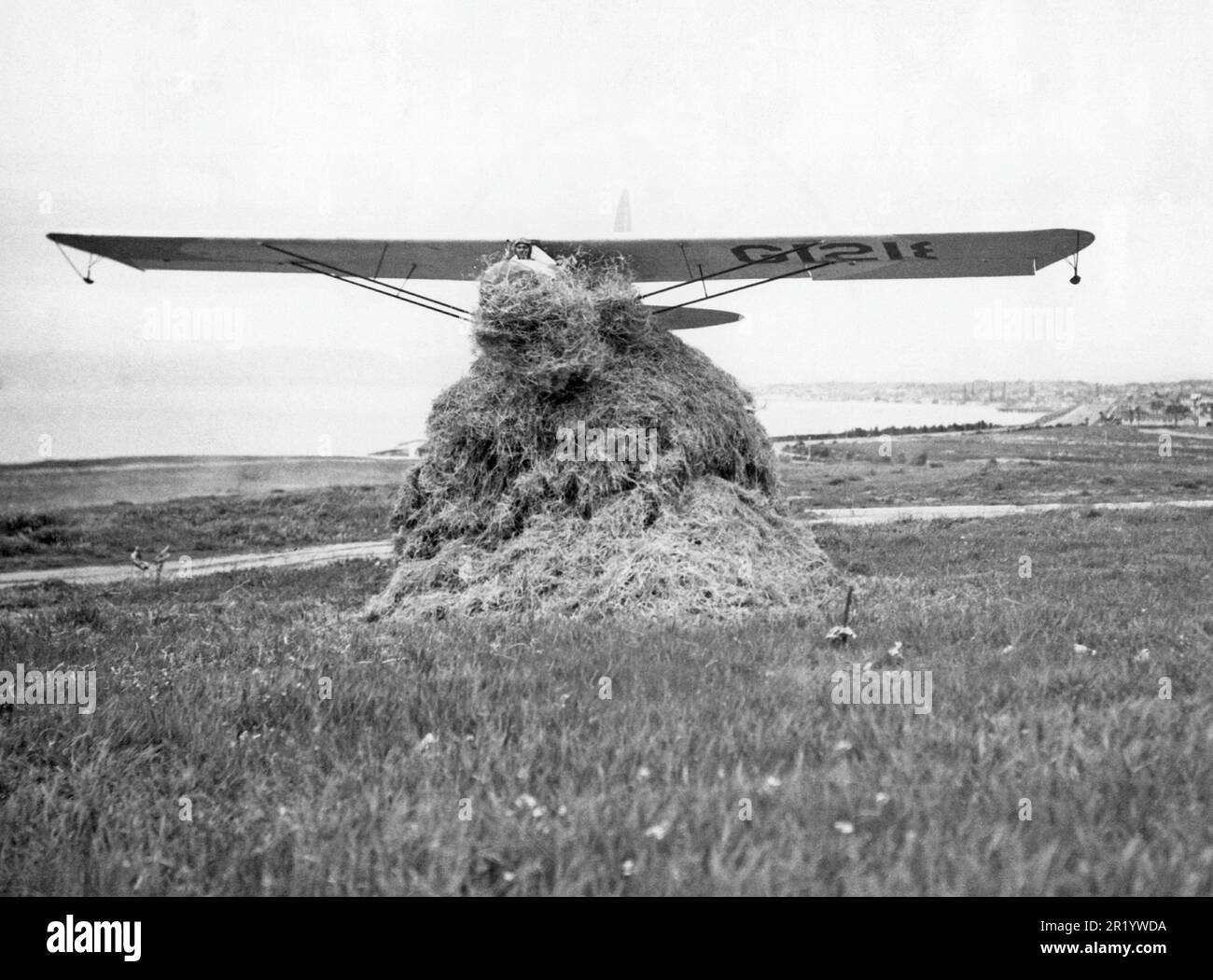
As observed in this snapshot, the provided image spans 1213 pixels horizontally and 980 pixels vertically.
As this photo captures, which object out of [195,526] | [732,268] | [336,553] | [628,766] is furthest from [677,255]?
[195,526]

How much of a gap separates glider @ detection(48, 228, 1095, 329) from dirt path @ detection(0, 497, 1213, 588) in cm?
483

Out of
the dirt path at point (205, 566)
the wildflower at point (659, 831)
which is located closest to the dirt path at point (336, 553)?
the dirt path at point (205, 566)

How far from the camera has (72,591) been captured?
1341 centimetres

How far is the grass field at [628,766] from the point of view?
2447 mm

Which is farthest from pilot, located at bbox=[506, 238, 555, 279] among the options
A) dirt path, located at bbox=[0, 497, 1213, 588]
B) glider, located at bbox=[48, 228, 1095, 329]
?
dirt path, located at bbox=[0, 497, 1213, 588]

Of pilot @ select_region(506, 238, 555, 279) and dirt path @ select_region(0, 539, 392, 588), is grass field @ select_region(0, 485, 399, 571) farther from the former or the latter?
pilot @ select_region(506, 238, 555, 279)

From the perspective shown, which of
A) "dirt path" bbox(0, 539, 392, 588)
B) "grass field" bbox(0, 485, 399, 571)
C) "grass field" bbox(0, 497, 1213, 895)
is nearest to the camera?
"grass field" bbox(0, 497, 1213, 895)

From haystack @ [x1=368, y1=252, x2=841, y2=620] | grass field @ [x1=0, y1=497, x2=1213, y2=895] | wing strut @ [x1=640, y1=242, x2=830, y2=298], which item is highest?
wing strut @ [x1=640, y1=242, x2=830, y2=298]

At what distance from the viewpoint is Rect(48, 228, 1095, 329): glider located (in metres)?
9.32

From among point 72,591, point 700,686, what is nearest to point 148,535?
point 72,591

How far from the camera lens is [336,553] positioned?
63.2 feet

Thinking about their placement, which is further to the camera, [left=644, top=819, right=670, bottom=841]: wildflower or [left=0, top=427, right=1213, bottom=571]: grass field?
[left=0, top=427, right=1213, bottom=571]: grass field
